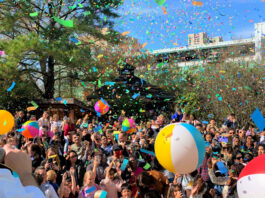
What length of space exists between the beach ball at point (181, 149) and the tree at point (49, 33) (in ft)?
37.7

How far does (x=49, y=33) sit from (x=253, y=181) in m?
16.9

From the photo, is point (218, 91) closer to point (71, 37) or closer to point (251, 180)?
point (71, 37)

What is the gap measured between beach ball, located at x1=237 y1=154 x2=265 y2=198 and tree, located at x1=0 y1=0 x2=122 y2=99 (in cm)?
1314

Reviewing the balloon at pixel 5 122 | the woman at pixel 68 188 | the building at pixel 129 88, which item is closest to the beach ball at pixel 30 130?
the balloon at pixel 5 122

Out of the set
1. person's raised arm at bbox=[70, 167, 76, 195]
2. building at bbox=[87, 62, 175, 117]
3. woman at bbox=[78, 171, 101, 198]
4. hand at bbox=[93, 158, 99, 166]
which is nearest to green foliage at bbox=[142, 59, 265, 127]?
building at bbox=[87, 62, 175, 117]

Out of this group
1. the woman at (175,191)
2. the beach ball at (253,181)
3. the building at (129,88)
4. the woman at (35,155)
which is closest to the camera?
the beach ball at (253,181)

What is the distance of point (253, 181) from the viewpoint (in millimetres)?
2398

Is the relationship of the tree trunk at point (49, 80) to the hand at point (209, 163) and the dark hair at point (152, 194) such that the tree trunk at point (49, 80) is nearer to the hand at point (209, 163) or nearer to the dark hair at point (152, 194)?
the hand at point (209, 163)

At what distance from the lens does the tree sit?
15820 millimetres

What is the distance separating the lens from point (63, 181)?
5.64m

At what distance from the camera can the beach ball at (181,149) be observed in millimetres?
4043

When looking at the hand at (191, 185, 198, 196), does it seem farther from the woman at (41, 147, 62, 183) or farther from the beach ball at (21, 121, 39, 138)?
the beach ball at (21, 121, 39, 138)

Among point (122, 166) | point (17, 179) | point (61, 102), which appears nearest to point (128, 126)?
point (122, 166)


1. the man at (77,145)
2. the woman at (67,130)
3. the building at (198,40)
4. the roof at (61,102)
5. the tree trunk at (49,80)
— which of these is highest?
the building at (198,40)
